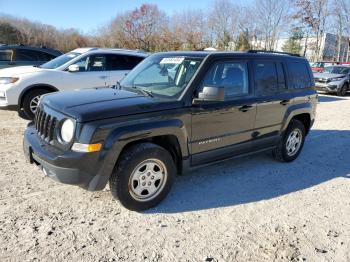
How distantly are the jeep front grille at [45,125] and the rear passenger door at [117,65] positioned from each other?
15.0 ft

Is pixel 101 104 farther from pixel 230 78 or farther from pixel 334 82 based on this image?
pixel 334 82

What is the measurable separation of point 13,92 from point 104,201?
178 inches

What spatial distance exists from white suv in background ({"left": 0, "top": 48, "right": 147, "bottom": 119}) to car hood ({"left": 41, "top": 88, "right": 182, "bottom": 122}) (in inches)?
150

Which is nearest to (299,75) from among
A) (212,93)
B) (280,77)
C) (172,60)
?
(280,77)

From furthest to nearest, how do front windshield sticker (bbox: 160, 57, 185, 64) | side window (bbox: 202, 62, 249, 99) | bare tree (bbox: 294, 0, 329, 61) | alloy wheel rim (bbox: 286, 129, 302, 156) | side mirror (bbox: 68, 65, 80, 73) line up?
bare tree (bbox: 294, 0, 329, 61)
side mirror (bbox: 68, 65, 80, 73)
alloy wheel rim (bbox: 286, 129, 302, 156)
front windshield sticker (bbox: 160, 57, 185, 64)
side window (bbox: 202, 62, 249, 99)

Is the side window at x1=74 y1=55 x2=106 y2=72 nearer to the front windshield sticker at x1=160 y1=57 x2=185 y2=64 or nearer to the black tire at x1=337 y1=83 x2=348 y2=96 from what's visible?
the front windshield sticker at x1=160 y1=57 x2=185 y2=64

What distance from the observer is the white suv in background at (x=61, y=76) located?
23.2 ft

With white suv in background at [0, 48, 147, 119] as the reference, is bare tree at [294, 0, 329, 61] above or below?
above

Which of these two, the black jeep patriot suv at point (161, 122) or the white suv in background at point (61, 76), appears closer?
the black jeep patriot suv at point (161, 122)

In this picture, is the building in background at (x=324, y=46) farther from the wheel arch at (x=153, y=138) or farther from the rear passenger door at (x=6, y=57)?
the wheel arch at (x=153, y=138)

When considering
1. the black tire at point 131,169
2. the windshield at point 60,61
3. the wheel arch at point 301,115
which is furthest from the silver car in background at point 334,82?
the black tire at point 131,169

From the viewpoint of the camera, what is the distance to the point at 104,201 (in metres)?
3.79

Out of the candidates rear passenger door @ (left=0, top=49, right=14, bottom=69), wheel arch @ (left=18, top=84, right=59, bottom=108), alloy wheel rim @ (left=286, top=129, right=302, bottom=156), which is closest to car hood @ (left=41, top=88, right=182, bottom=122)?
alloy wheel rim @ (left=286, top=129, right=302, bottom=156)

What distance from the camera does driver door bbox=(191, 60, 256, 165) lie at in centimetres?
392
